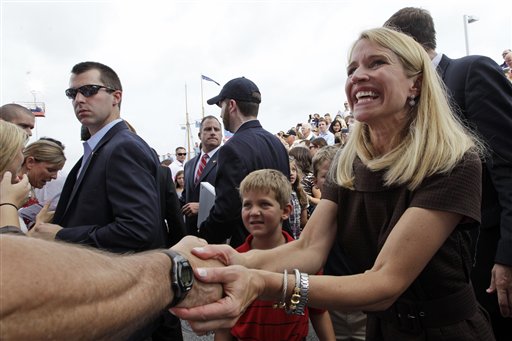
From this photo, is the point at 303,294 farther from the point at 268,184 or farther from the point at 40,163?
the point at 40,163

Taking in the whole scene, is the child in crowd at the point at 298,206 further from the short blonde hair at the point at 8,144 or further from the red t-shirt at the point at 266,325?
the short blonde hair at the point at 8,144

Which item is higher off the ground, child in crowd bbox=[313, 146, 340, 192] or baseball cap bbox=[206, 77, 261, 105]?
baseball cap bbox=[206, 77, 261, 105]

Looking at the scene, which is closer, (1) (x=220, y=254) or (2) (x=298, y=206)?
(1) (x=220, y=254)

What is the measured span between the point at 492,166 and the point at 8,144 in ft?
8.64

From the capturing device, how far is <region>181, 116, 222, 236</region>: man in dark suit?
4.40 m

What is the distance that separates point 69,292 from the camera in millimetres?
902

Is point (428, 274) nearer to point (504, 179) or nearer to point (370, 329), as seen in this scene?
point (370, 329)

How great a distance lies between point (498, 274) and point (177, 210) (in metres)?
2.10

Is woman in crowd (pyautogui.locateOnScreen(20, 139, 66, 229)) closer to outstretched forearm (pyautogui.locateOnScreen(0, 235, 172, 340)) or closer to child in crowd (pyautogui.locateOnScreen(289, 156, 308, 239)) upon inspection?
child in crowd (pyautogui.locateOnScreen(289, 156, 308, 239))

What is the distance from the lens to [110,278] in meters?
1.05

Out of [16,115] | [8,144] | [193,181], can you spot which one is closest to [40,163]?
[16,115]

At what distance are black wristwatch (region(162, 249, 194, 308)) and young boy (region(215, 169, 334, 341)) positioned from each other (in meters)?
1.19

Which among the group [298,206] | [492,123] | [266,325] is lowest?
[266,325]

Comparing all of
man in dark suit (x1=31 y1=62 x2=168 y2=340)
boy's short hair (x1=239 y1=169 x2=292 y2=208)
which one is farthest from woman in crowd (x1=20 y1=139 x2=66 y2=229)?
boy's short hair (x1=239 y1=169 x2=292 y2=208)
